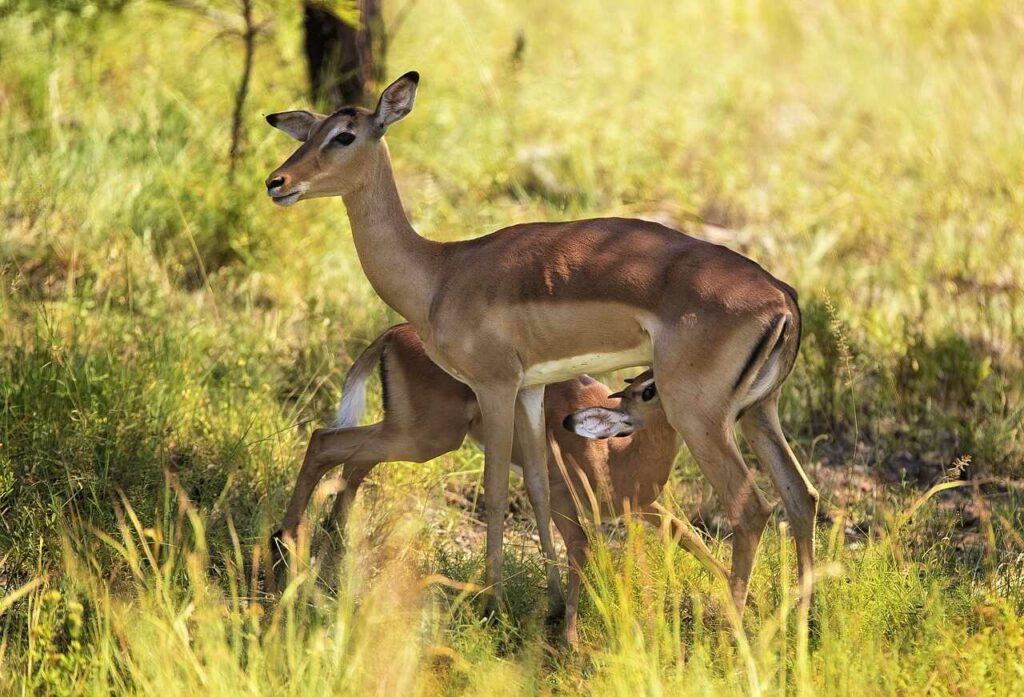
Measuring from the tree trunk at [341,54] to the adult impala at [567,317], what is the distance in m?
3.00

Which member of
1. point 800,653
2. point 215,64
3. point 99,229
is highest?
point 215,64

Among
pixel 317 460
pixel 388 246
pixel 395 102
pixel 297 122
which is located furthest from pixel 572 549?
pixel 297 122

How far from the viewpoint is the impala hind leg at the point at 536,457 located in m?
4.95

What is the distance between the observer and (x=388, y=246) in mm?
5023

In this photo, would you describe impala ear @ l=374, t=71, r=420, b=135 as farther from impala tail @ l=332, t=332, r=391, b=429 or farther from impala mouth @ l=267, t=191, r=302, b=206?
impala tail @ l=332, t=332, r=391, b=429

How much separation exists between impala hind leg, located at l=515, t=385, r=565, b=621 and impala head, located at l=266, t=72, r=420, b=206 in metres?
0.99

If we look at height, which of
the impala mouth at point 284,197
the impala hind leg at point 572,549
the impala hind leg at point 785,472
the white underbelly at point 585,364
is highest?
the impala mouth at point 284,197

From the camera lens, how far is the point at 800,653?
11.6 feet

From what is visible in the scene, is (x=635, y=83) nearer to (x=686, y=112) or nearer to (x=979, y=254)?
(x=686, y=112)

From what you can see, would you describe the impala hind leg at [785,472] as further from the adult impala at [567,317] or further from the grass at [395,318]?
the grass at [395,318]

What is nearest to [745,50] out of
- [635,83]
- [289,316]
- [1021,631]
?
[635,83]

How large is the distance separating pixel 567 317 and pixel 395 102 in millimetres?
1033

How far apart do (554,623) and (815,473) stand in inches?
63.3

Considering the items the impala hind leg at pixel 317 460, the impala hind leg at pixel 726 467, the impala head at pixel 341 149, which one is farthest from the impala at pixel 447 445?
the impala head at pixel 341 149
